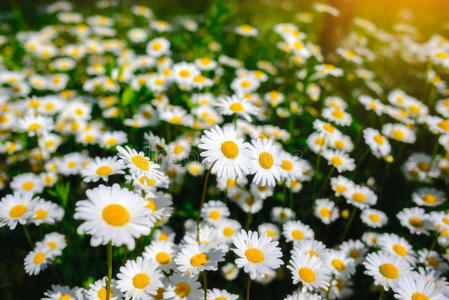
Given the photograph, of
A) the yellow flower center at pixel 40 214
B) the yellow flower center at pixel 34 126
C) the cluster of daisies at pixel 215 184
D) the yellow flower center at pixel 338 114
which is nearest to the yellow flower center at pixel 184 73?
the cluster of daisies at pixel 215 184

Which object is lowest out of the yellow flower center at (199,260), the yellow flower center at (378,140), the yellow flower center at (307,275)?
the yellow flower center at (199,260)

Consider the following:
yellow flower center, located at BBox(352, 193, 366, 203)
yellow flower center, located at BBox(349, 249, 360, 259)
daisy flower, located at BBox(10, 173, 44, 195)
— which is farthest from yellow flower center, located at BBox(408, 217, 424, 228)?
daisy flower, located at BBox(10, 173, 44, 195)

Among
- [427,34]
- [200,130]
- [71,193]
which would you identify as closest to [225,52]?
[200,130]

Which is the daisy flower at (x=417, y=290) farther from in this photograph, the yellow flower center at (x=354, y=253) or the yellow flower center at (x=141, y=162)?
the yellow flower center at (x=141, y=162)

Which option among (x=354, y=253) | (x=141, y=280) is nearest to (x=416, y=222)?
(x=354, y=253)

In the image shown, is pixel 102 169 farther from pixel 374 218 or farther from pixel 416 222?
pixel 416 222

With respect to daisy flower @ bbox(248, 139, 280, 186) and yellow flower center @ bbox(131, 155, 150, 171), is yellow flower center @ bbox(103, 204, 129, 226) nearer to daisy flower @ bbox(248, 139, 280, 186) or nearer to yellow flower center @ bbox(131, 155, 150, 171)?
yellow flower center @ bbox(131, 155, 150, 171)

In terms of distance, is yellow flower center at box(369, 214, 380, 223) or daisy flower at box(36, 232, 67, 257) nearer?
daisy flower at box(36, 232, 67, 257)
